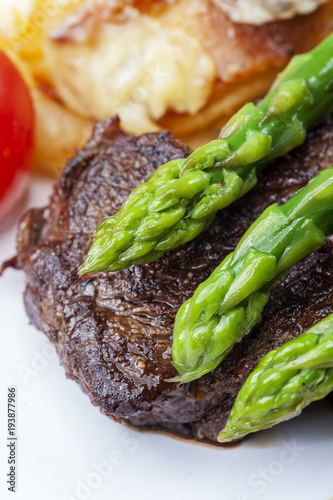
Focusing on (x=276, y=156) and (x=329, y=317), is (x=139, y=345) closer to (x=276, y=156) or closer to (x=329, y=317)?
(x=329, y=317)

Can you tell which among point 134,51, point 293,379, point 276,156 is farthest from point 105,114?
point 293,379

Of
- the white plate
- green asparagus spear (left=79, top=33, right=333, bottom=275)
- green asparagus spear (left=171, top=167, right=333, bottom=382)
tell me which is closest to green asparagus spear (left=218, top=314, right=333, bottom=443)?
green asparagus spear (left=171, top=167, right=333, bottom=382)

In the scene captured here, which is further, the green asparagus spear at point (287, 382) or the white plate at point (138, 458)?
the white plate at point (138, 458)

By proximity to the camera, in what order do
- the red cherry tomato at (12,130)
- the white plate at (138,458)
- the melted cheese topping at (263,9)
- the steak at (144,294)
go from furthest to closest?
the red cherry tomato at (12,130) < the melted cheese topping at (263,9) < the white plate at (138,458) < the steak at (144,294)

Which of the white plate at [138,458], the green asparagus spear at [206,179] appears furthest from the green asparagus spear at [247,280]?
the white plate at [138,458]

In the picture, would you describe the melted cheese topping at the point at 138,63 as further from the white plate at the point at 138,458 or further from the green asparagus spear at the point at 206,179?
the white plate at the point at 138,458

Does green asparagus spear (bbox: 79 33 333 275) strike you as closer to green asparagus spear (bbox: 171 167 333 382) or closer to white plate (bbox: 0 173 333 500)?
green asparagus spear (bbox: 171 167 333 382)

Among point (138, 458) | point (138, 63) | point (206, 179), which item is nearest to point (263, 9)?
point (138, 63)
